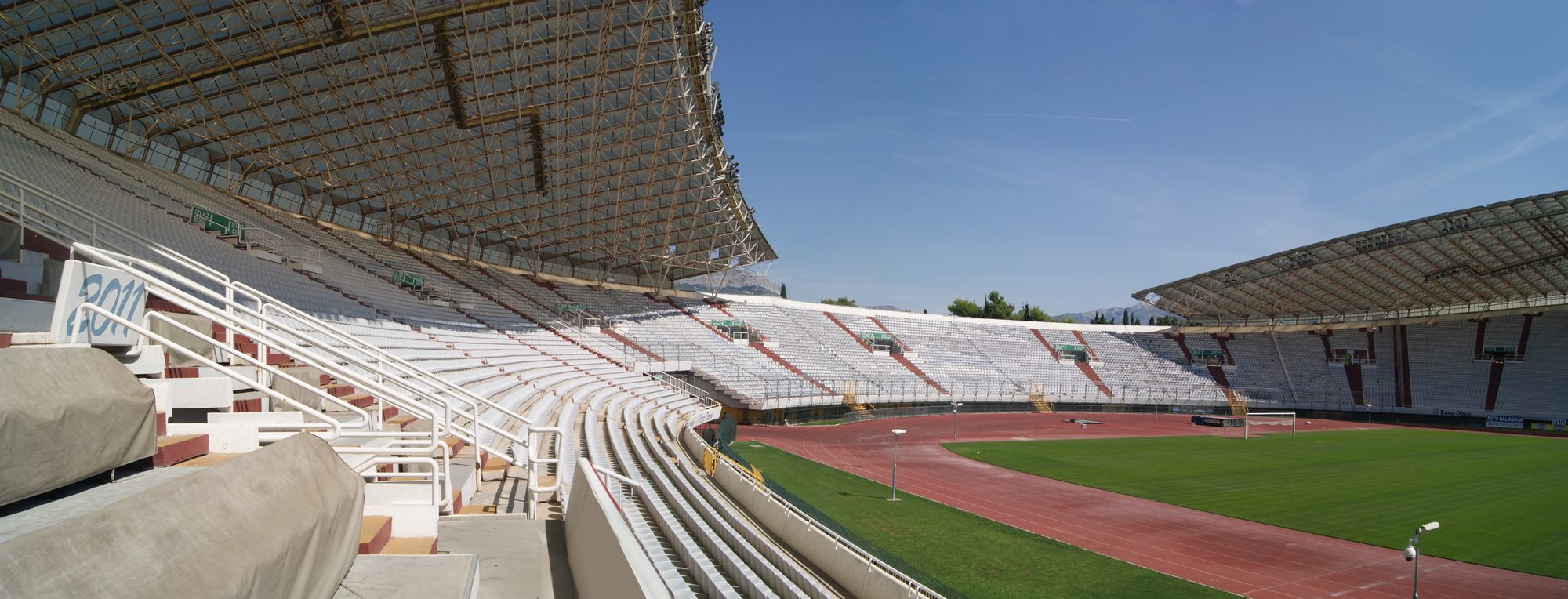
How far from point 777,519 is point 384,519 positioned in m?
10.3

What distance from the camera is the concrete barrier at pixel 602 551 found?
2.93 m

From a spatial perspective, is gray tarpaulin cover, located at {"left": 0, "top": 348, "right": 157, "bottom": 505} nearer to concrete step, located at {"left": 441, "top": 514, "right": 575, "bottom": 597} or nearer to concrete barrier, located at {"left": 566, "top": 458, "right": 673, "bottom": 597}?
concrete step, located at {"left": 441, "top": 514, "right": 575, "bottom": 597}

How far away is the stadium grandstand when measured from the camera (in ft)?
10.9

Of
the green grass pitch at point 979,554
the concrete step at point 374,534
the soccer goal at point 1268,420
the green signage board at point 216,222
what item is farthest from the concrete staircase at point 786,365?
the concrete step at point 374,534

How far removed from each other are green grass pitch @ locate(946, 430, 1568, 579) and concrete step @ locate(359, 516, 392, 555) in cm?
2223

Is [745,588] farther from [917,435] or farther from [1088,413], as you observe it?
[1088,413]

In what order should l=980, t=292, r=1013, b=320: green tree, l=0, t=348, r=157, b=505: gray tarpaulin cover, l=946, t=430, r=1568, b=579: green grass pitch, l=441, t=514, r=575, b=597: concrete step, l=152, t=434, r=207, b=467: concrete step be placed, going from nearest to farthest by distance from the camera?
1. l=0, t=348, r=157, b=505: gray tarpaulin cover
2. l=152, t=434, r=207, b=467: concrete step
3. l=441, t=514, r=575, b=597: concrete step
4. l=946, t=430, r=1568, b=579: green grass pitch
5. l=980, t=292, r=1013, b=320: green tree

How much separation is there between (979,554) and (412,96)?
24383 millimetres

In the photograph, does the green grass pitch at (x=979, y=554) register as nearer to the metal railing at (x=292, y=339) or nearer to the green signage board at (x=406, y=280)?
the metal railing at (x=292, y=339)

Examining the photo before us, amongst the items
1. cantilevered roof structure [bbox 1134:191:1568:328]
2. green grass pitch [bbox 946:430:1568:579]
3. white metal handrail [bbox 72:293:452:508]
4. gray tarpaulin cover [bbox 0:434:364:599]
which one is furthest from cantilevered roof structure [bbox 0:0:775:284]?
cantilevered roof structure [bbox 1134:191:1568:328]

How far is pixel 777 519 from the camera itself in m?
14.5

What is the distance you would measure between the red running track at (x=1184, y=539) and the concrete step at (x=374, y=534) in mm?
16108

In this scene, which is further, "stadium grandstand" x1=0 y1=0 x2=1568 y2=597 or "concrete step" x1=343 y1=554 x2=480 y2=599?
"concrete step" x1=343 y1=554 x2=480 y2=599

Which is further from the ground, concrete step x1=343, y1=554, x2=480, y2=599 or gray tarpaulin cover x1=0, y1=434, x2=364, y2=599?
gray tarpaulin cover x1=0, y1=434, x2=364, y2=599
